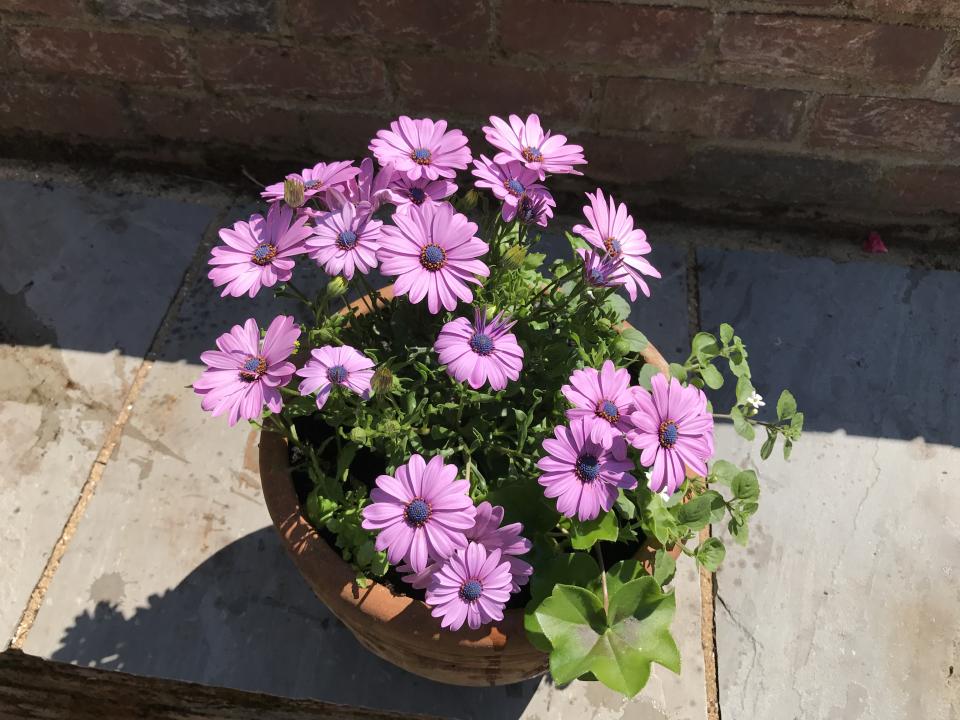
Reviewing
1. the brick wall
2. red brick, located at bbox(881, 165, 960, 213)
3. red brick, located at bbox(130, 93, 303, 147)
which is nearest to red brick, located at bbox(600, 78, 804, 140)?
the brick wall

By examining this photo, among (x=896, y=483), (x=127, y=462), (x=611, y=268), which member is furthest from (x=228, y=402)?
(x=896, y=483)

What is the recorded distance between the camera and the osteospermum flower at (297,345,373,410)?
1.00 metres

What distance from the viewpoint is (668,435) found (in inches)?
39.4

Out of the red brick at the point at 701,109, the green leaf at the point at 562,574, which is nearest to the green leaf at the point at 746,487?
the green leaf at the point at 562,574

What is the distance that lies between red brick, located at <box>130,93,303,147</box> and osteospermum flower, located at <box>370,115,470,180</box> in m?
1.07

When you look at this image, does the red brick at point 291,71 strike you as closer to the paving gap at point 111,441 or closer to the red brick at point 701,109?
the paving gap at point 111,441

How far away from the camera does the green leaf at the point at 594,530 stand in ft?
3.55

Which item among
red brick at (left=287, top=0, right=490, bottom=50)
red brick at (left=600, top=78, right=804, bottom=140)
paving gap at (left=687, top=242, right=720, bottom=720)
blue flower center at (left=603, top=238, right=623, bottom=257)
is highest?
red brick at (left=287, top=0, right=490, bottom=50)

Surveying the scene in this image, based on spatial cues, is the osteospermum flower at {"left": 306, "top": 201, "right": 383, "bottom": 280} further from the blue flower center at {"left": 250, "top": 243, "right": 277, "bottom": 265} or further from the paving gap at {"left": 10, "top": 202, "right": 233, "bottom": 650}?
the paving gap at {"left": 10, "top": 202, "right": 233, "bottom": 650}

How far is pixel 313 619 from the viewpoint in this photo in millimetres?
1608

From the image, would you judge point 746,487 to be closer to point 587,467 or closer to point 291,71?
point 587,467

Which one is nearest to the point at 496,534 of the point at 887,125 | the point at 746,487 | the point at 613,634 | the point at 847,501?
the point at 613,634

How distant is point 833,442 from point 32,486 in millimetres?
1738

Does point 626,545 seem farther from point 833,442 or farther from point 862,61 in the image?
point 862,61
